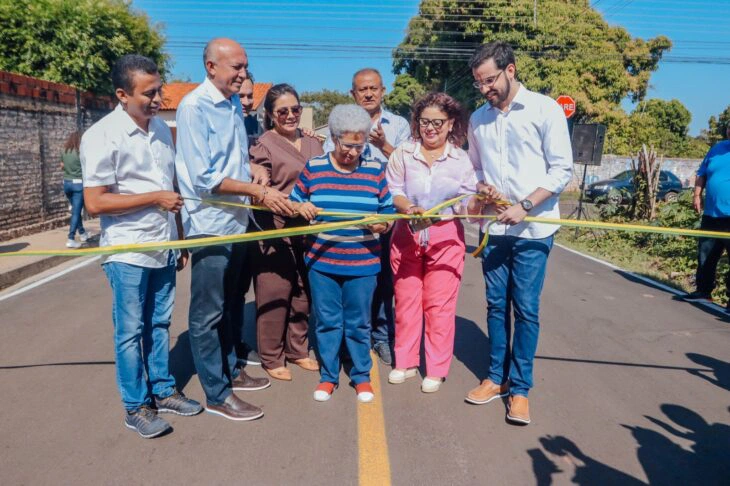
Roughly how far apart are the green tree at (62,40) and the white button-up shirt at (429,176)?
1283 centimetres

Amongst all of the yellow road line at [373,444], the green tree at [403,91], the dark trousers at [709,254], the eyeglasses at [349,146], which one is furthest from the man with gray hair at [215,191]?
the green tree at [403,91]

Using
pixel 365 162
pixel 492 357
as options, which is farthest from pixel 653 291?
pixel 365 162

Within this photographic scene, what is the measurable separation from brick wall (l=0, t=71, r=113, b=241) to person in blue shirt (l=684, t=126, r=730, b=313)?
35.6 feet

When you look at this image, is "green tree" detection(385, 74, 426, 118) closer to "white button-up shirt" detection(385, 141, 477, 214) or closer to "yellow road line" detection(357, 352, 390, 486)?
"white button-up shirt" detection(385, 141, 477, 214)

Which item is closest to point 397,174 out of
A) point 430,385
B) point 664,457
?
point 430,385

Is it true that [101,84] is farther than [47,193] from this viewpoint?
Yes

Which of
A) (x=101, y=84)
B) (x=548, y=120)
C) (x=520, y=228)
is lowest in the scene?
(x=520, y=228)

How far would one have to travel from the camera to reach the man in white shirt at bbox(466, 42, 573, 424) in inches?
142

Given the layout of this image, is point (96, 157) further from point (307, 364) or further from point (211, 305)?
point (307, 364)

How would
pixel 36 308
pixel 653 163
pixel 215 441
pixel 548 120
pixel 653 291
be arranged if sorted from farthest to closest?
pixel 653 163
pixel 653 291
pixel 36 308
pixel 548 120
pixel 215 441

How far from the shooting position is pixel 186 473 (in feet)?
9.91

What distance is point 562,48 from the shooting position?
2970cm

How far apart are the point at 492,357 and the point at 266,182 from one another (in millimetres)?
2023

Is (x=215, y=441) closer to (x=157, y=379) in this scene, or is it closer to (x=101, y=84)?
(x=157, y=379)
